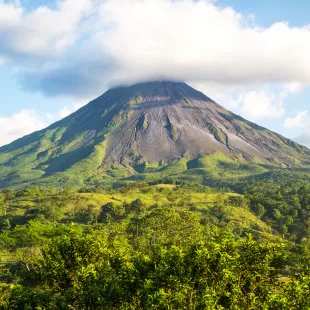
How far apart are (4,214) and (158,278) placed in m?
101

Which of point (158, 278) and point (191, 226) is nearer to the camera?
point (158, 278)

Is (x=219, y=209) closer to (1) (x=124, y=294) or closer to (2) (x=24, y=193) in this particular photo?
(2) (x=24, y=193)

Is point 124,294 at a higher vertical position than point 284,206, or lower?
higher

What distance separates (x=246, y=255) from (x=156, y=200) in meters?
Result: 115

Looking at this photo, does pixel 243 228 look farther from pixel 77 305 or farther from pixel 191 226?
pixel 77 305

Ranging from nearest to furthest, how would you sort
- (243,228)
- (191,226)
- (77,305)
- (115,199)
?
(77,305), (191,226), (243,228), (115,199)

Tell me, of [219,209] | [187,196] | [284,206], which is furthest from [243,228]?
[187,196]

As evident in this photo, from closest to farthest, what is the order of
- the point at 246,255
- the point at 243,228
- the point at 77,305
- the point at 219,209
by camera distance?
the point at 246,255, the point at 77,305, the point at 243,228, the point at 219,209

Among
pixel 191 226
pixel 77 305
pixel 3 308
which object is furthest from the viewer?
pixel 191 226

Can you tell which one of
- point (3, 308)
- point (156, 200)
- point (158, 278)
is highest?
point (158, 278)

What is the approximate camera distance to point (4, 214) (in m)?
110

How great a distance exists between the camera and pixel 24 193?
466 ft

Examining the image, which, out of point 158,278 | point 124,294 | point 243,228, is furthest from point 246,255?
point 243,228

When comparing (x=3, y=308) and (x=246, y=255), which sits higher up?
(x=246, y=255)
